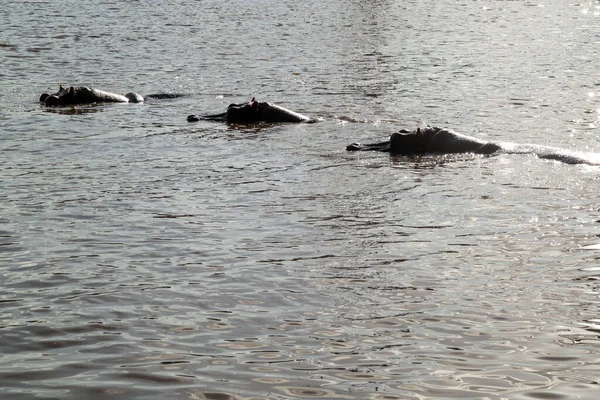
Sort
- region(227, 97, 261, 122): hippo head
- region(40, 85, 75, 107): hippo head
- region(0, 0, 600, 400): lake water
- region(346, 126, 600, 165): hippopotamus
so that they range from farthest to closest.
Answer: region(40, 85, 75, 107): hippo head
region(227, 97, 261, 122): hippo head
region(346, 126, 600, 165): hippopotamus
region(0, 0, 600, 400): lake water

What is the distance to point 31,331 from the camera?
240 inches

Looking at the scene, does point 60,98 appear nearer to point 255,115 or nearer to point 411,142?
point 255,115

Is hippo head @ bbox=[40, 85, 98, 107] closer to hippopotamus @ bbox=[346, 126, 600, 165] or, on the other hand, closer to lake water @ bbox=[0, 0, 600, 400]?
lake water @ bbox=[0, 0, 600, 400]

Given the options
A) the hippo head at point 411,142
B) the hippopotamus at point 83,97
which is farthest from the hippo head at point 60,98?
the hippo head at point 411,142

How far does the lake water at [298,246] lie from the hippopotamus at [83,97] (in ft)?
1.20

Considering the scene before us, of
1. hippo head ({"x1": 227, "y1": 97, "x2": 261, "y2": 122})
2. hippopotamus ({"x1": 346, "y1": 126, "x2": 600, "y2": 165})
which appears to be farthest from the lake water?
hippo head ({"x1": 227, "y1": 97, "x2": 261, "y2": 122})

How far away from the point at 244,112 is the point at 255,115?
19 centimetres

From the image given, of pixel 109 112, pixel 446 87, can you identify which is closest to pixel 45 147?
pixel 109 112

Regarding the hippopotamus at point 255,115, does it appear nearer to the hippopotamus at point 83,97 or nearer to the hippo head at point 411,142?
the hippopotamus at point 83,97

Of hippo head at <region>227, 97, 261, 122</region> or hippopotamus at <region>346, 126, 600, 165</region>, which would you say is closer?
hippopotamus at <region>346, 126, 600, 165</region>

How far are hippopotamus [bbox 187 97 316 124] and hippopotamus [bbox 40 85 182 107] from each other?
2278 millimetres

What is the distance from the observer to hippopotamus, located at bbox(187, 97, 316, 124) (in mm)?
14875

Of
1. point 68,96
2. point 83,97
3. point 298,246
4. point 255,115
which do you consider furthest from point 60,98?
point 298,246

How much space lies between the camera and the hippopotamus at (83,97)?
16.2m
